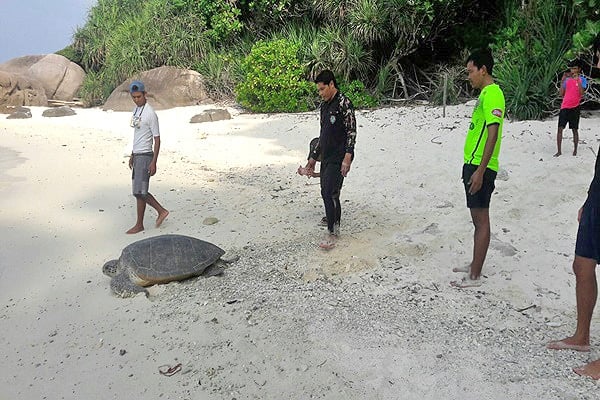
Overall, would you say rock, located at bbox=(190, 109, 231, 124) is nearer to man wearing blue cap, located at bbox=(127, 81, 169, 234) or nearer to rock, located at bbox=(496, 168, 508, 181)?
man wearing blue cap, located at bbox=(127, 81, 169, 234)

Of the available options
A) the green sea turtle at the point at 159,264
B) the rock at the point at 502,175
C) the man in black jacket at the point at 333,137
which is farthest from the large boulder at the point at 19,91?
the rock at the point at 502,175

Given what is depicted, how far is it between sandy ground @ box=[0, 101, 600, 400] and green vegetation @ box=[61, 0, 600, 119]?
1.48 metres

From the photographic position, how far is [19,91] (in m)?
16.2

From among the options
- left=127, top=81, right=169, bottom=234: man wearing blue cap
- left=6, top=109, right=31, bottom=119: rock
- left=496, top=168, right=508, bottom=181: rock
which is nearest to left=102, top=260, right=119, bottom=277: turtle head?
left=127, top=81, right=169, bottom=234: man wearing blue cap

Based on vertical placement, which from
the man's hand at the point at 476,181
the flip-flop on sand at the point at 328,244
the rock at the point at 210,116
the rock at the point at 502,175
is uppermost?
A: the rock at the point at 210,116

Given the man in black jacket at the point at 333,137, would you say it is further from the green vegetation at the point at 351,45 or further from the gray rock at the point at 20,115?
the gray rock at the point at 20,115

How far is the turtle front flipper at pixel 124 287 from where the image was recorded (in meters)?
4.03

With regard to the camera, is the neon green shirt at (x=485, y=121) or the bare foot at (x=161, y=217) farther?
the bare foot at (x=161, y=217)

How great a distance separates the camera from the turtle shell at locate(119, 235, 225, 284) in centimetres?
410

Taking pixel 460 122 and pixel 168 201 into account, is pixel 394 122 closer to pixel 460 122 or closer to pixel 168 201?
pixel 460 122

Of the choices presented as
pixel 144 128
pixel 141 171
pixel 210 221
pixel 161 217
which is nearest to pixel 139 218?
pixel 161 217

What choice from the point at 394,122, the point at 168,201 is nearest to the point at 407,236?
the point at 168,201

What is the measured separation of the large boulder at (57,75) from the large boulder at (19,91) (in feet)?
1.63

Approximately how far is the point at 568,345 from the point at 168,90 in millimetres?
13131
